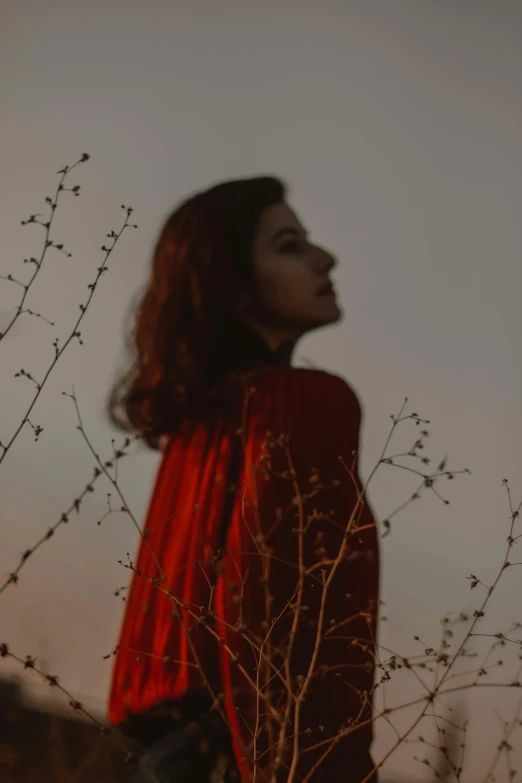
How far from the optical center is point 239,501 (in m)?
1.02

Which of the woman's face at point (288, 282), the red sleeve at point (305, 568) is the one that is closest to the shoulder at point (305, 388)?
the red sleeve at point (305, 568)

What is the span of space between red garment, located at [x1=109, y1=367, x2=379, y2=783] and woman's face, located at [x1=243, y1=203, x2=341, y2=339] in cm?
11

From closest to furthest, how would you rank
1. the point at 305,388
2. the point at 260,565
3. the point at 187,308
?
the point at 260,565
the point at 305,388
the point at 187,308

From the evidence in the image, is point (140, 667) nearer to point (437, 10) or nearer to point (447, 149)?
point (447, 149)

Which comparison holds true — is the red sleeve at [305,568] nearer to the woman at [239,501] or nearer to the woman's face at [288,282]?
the woman at [239,501]

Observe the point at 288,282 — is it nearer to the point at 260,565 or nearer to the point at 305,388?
the point at 305,388

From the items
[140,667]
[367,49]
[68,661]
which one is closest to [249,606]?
[140,667]

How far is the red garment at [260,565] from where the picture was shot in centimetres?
91

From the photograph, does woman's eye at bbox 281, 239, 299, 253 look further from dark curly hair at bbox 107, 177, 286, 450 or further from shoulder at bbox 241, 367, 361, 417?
shoulder at bbox 241, 367, 361, 417

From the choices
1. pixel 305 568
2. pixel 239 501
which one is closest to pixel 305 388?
pixel 239 501

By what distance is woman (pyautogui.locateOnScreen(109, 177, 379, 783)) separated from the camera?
89 centimetres

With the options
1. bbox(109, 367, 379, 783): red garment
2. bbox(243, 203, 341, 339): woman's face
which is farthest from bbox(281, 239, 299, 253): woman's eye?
bbox(109, 367, 379, 783): red garment

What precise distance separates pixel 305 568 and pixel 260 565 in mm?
136

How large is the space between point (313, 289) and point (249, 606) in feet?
1.59
